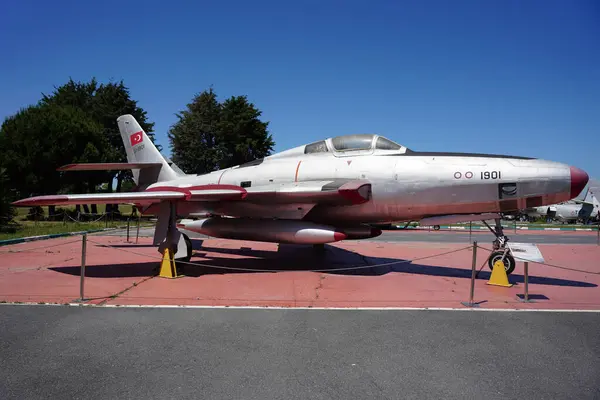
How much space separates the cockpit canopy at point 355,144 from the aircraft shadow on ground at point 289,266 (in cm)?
263

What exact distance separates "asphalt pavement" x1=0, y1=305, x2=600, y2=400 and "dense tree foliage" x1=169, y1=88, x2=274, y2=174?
1388 inches

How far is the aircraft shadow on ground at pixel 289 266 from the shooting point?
863 centimetres

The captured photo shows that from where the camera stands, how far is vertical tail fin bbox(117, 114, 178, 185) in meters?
12.4

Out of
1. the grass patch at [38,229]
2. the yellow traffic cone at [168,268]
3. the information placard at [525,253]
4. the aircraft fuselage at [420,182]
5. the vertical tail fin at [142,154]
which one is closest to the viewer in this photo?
the information placard at [525,253]

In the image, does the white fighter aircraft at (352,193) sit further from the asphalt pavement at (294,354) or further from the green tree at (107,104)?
the green tree at (107,104)

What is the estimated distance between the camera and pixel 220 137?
4103 cm

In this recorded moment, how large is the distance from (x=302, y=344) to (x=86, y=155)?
31.8m

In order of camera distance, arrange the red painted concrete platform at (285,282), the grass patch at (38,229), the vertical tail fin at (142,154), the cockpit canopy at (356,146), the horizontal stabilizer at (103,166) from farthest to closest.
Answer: the grass patch at (38,229) < the vertical tail fin at (142,154) < the horizontal stabilizer at (103,166) < the cockpit canopy at (356,146) < the red painted concrete platform at (285,282)

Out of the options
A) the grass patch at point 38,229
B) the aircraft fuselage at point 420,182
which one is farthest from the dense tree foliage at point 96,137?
the aircraft fuselage at point 420,182

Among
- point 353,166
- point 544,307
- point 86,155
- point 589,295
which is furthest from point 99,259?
point 86,155

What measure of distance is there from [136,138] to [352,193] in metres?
8.48

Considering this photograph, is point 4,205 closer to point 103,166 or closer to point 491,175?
point 103,166

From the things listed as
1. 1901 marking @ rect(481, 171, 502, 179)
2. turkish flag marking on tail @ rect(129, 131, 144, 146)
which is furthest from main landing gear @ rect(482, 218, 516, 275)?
turkish flag marking on tail @ rect(129, 131, 144, 146)

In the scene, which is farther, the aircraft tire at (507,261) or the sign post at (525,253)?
the aircraft tire at (507,261)
